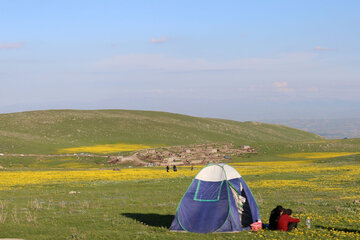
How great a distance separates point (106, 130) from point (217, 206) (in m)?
126

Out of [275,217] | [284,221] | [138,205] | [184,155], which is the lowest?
[138,205]

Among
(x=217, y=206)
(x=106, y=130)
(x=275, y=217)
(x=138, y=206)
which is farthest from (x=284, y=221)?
(x=106, y=130)

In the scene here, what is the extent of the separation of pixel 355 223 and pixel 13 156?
80.7 meters

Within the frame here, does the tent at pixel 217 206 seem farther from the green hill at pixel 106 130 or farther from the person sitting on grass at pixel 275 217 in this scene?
the green hill at pixel 106 130

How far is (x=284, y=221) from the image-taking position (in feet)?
69.6

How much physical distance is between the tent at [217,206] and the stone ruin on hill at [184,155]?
60.2 metres

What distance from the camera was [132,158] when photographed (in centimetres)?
8869

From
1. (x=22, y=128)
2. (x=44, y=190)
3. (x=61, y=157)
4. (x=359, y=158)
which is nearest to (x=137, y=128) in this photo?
(x=22, y=128)

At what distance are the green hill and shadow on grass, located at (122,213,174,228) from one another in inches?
3272

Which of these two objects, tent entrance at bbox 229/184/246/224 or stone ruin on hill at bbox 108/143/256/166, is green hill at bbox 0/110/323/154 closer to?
stone ruin on hill at bbox 108/143/256/166

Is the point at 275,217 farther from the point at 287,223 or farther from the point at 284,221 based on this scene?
the point at 287,223

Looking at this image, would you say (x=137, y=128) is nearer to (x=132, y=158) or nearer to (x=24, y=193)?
(x=132, y=158)

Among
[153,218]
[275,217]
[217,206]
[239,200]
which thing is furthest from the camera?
[153,218]

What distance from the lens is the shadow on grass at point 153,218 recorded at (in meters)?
24.6
